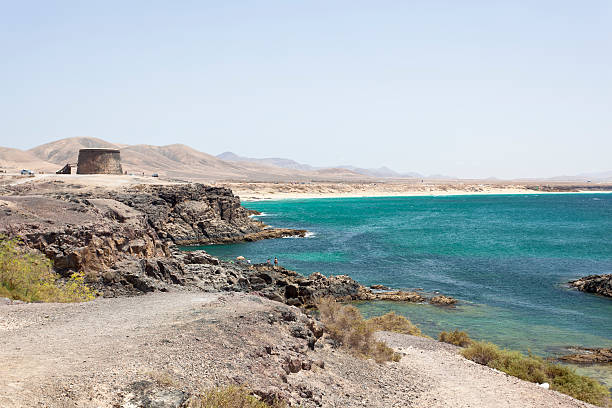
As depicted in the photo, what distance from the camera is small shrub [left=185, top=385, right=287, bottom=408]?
25.8 feet

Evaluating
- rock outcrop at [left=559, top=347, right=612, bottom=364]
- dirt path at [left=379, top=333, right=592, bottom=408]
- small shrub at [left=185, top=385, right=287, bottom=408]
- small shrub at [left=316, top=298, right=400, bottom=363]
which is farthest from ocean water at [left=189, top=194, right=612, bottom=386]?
small shrub at [left=185, top=385, right=287, bottom=408]

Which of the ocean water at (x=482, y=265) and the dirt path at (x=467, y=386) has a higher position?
the dirt path at (x=467, y=386)

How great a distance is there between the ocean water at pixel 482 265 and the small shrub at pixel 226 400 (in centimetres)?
1398

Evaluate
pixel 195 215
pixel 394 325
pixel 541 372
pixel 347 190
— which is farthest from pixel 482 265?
pixel 347 190

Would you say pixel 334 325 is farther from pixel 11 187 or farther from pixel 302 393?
pixel 11 187

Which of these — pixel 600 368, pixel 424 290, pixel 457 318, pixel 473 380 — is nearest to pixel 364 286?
pixel 424 290

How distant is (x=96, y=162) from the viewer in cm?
5606

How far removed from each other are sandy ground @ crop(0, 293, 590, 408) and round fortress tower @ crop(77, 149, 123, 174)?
44.9m

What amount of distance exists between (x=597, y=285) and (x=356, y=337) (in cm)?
2131

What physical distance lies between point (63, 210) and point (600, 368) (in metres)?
22.5

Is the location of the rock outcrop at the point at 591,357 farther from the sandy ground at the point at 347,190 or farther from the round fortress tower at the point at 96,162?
the sandy ground at the point at 347,190

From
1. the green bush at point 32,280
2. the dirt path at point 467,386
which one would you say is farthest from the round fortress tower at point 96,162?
the dirt path at point 467,386

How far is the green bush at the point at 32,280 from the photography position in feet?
47.1

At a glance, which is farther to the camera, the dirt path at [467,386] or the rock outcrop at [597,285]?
the rock outcrop at [597,285]
